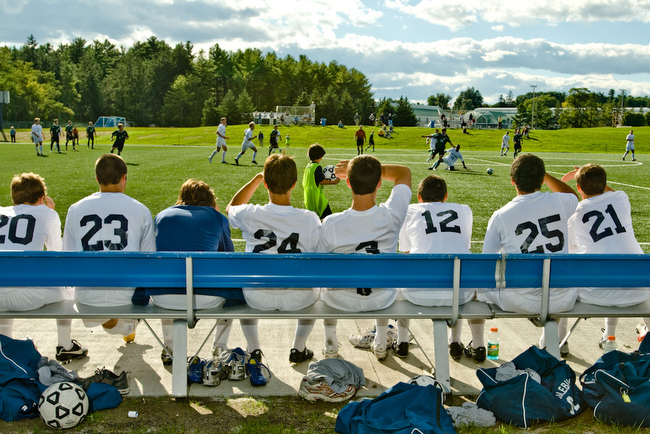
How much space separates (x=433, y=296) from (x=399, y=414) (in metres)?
1.07

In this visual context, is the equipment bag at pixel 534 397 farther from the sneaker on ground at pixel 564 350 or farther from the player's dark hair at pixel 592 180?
the player's dark hair at pixel 592 180

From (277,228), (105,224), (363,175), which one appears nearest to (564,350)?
(363,175)

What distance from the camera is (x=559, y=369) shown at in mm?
3789

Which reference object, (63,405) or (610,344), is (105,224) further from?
Answer: (610,344)

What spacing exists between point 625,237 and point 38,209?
470 cm

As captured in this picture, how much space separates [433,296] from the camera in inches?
164

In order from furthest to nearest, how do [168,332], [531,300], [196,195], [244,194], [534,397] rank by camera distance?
[244,194] < [168,332] < [196,195] < [531,300] < [534,397]

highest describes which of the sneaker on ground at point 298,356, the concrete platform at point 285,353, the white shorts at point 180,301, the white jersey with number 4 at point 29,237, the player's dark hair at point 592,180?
the player's dark hair at point 592,180

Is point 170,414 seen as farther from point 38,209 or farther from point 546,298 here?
point 546,298

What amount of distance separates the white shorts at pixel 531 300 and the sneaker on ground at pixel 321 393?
1.36 m

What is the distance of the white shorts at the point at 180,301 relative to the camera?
13.2 ft

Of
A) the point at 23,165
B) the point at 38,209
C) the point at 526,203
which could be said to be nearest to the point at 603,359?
the point at 526,203

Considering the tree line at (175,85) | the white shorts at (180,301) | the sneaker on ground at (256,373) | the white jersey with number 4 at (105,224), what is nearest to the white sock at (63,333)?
the white jersey with number 4 at (105,224)

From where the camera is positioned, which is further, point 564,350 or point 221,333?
point 564,350
